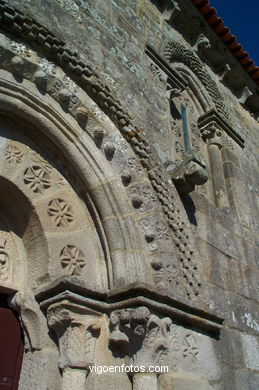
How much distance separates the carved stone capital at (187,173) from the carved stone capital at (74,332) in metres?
1.40

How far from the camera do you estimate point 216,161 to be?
4.85 metres

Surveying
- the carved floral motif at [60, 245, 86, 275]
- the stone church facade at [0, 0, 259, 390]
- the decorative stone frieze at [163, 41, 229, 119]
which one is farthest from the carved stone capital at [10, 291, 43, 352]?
the decorative stone frieze at [163, 41, 229, 119]

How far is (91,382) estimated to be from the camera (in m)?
2.23

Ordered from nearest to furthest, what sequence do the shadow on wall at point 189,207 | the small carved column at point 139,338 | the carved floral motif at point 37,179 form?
the small carved column at point 139,338
the carved floral motif at point 37,179
the shadow on wall at point 189,207

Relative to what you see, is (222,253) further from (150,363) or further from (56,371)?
(56,371)

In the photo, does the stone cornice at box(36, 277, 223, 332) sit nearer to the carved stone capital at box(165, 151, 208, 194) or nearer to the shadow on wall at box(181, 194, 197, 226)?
the shadow on wall at box(181, 194, 197, 226)

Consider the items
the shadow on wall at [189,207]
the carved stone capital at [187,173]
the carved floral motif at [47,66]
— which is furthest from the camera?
the shadow on wall at [189,207]

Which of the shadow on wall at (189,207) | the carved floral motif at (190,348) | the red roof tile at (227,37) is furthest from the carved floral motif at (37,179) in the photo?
the red roof tile at (227,37)

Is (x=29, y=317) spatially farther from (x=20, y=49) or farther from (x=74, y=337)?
(x=20, y=49)

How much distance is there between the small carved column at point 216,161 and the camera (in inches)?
175

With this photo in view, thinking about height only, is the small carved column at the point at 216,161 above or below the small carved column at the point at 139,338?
above

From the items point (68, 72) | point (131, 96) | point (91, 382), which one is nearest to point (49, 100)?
point (68, 72)

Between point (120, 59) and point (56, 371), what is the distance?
8.80 feet

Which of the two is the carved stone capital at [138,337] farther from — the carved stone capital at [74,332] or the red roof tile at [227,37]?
the red roof tile at [227,37]
